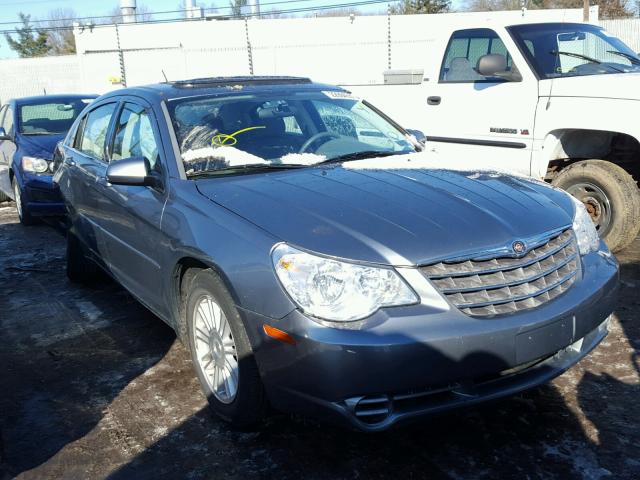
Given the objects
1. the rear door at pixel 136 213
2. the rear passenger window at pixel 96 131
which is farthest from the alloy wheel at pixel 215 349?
the rear passenger window at pixel 96 131

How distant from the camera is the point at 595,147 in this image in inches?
240

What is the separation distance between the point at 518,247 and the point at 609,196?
325 cm

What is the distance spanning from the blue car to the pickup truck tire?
5.33m

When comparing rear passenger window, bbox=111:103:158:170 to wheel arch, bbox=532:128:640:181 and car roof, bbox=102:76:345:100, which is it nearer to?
car roof, bbox=102:76:345:100

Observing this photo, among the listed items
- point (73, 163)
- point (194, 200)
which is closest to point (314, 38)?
point (73, 163)

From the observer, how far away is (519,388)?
2.86 metres

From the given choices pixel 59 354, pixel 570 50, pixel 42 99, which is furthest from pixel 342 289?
pixel 42 99

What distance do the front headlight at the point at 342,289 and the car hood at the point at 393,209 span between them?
0.05m

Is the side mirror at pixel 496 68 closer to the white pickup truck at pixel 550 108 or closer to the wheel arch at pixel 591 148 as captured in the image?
the white pickup truck at pixel 550 108

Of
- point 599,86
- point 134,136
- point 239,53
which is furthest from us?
point 239,53

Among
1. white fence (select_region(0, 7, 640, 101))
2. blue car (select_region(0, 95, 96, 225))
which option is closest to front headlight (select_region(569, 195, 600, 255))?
blue car (select_region(0, 95, 96, 225))

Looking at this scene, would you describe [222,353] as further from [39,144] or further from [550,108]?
[39,144]

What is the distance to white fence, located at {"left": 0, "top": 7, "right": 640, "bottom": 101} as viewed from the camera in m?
23.4

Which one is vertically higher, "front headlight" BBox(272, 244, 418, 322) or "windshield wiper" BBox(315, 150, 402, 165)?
"windshield wiper" BBox(315, 150, 402, 165)
